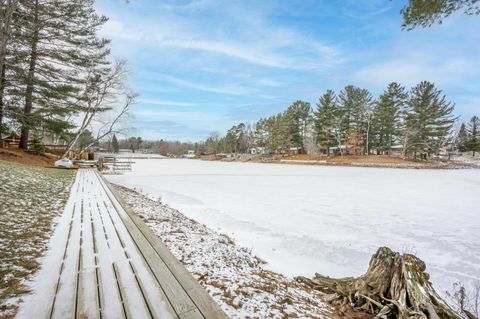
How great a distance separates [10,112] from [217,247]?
14056 millimetres

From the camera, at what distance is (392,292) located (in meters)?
2.94

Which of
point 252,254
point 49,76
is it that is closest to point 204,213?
point 252,254

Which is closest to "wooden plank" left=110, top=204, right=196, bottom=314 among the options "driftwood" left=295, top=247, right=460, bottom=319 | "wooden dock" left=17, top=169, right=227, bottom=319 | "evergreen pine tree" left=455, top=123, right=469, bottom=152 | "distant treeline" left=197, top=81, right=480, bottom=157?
"wooden dock" left=17, top=169, right=227, bottom=319

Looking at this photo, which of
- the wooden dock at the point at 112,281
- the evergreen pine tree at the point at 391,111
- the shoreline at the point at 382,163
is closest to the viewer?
the wooden dock at the point at 112,281

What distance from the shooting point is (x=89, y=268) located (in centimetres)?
285

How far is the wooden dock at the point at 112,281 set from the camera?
2121 mm

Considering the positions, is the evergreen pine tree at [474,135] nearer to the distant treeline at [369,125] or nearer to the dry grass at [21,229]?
the distant treeline at [369,125]

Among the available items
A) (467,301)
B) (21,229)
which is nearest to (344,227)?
(467,301)

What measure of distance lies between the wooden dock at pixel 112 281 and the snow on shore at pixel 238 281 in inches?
9.0

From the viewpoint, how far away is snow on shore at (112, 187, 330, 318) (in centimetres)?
251

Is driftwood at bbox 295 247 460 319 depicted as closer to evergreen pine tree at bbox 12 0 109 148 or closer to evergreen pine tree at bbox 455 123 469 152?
evergreen pine tree at bbox 12 0 109 148

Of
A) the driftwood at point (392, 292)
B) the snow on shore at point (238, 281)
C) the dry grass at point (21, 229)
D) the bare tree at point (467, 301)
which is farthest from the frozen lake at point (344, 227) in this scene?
the dry grass at point (21, 229)

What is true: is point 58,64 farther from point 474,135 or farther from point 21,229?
point 474,135

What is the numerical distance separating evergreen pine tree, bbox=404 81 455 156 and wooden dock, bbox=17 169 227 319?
4087 cm
